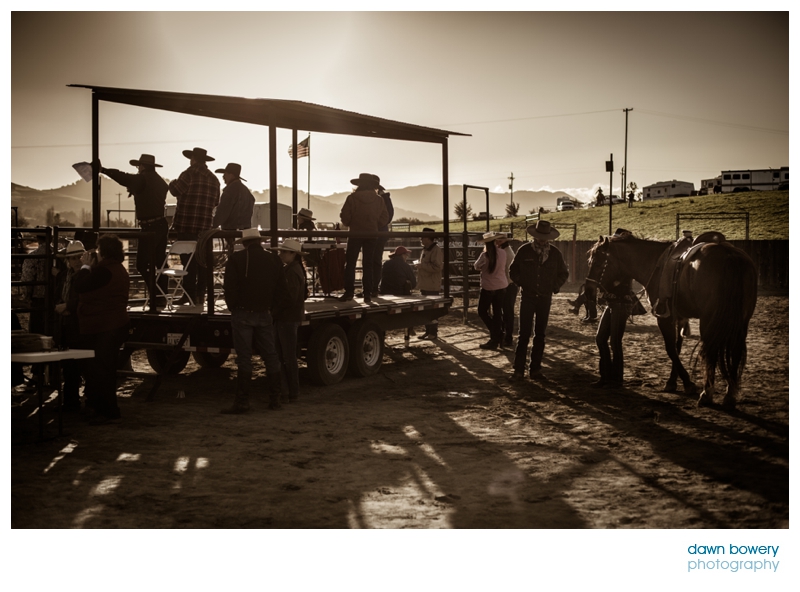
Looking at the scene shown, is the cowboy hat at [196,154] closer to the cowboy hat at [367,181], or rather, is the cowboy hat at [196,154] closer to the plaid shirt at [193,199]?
the plaid shirt at [193,199]

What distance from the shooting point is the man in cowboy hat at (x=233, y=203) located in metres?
9.92

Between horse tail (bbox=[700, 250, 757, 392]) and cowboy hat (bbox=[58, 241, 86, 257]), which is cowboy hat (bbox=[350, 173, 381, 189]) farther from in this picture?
horse tail (bbox=[700, 250, 757, 392])

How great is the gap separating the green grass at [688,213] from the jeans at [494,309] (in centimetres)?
3589

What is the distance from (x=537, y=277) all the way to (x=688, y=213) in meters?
41.9

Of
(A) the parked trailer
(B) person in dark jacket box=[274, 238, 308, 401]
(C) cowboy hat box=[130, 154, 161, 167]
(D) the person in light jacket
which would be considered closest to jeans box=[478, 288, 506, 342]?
(D) the person in light jacket

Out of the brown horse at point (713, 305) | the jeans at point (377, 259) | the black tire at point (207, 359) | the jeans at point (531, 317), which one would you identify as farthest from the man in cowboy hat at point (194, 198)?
the brown horse at point (713, 305)

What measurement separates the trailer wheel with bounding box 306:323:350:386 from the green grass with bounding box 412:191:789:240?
131 ft

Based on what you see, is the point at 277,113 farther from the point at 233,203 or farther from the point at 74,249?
the point at 74,249

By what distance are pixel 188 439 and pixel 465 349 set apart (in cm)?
675

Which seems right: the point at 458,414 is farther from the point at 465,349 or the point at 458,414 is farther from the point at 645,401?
the point at 465,349

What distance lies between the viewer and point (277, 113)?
9.37 meters

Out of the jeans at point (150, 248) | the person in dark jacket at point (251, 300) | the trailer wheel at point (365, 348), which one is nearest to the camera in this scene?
the person in dark jacket at point (251, 300)

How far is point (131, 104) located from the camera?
933cm

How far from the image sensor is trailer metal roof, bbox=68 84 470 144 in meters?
8.85
